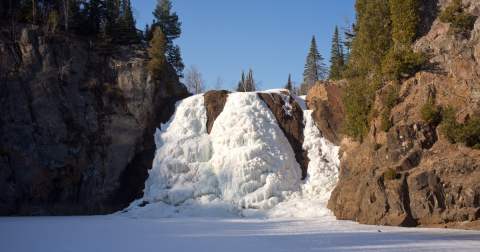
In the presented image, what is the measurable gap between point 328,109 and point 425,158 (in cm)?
974

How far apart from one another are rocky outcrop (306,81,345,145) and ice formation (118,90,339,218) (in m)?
0.58

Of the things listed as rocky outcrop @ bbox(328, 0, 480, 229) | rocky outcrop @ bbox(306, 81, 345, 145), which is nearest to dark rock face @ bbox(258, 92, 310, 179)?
rocky outcrop @ bbox(306, 81, 345, 145)

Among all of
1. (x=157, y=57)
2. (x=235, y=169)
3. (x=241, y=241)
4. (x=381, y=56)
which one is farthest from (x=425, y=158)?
(x=157, y=57)

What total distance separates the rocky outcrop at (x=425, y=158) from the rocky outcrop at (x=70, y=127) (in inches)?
548

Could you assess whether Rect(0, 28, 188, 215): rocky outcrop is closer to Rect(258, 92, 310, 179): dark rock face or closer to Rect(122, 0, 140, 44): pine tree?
Rect(122, 0, 140, 44): pine tree

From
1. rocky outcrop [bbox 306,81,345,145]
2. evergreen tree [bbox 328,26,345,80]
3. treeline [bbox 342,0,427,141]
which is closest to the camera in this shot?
treeline [bbox 342,0,427,141]

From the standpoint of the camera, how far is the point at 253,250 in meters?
7.04

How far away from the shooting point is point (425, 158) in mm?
12578

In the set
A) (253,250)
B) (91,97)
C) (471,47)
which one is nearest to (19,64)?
(91,97)

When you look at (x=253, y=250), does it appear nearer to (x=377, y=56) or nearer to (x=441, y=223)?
(x=441, y=223)

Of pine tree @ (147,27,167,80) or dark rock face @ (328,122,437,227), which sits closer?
dark rock face @ (328,122,437,227)

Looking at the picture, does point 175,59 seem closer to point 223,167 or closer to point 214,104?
point 214,104

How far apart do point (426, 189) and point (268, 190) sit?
27.5ft

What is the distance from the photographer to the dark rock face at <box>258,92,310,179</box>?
2022cm
